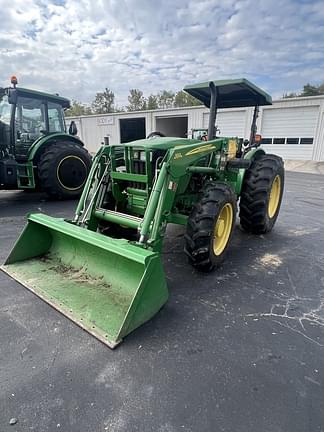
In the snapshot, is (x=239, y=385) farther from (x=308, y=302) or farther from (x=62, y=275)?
(x=62, y=275)

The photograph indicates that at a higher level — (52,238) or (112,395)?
(52,238)

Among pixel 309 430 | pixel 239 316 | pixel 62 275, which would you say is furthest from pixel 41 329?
pixel 309 430

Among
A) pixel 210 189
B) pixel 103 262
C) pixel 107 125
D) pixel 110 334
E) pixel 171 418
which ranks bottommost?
pixel 171 418

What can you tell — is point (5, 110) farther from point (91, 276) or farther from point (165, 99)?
point (165, 99)

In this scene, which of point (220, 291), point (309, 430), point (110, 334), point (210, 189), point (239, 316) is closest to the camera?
point (309, 430)

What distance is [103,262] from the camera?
8.85 feet

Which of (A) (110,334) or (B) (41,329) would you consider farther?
(B) (41,329)

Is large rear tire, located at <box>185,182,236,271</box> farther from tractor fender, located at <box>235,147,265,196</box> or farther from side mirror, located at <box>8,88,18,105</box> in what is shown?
side mirror, located at <box>8,88,18,105</box>

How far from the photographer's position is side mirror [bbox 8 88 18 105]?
568 centimetres

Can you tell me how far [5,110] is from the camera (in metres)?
6.11

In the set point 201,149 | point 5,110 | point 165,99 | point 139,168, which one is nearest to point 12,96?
point 5,110

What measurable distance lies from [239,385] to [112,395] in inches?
31.8

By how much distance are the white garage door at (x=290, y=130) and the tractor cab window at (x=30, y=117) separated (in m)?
13.4

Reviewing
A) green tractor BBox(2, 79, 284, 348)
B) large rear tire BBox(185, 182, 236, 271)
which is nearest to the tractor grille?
green tractor BBox(2, 79, 284, 348)
